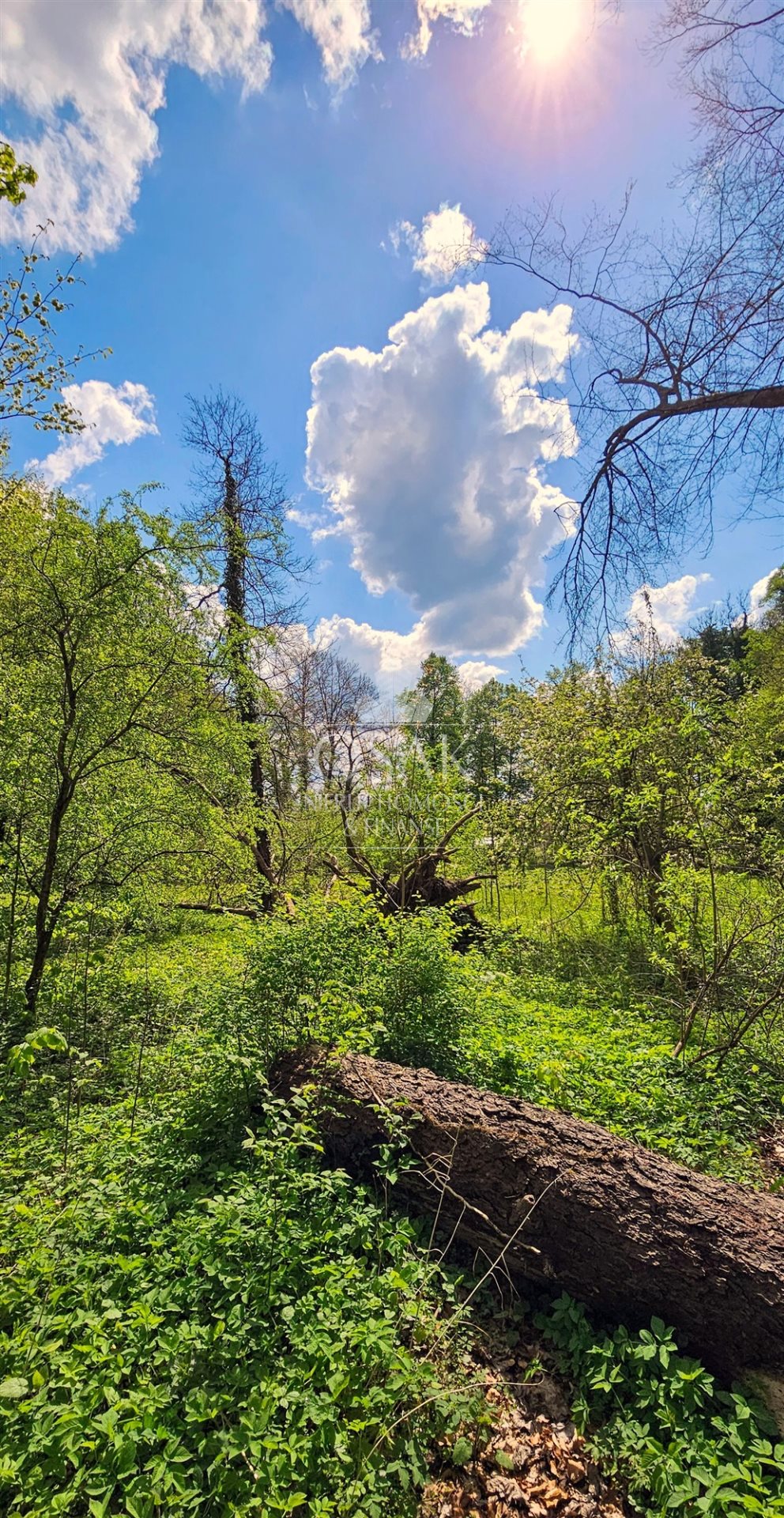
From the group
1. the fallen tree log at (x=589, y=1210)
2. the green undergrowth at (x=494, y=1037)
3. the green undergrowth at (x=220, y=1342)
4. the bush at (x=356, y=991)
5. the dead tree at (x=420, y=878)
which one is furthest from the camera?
the dead tree at (x=420, y=878)

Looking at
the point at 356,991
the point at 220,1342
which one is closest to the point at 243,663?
the point at 356,991

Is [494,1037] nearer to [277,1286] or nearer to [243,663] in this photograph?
[277,1286]

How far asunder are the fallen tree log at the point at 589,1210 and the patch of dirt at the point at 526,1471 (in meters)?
0.38

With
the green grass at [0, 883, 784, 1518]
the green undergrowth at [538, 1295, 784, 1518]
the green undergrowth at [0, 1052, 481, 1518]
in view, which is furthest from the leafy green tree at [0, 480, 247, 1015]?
the green undergrowth at [538, 1295, 784, 1518]

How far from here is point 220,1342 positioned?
2029mm

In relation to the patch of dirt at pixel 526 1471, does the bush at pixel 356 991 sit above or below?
above

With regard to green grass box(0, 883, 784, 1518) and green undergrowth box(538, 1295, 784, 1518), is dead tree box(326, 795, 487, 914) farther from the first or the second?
green undergrowth box(538, 1295, 784, 1518)

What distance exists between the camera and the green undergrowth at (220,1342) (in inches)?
64.7

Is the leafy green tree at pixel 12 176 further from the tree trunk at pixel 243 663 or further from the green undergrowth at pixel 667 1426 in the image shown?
Answer: the green undergrowth at pixel 667 1426

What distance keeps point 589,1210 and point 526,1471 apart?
2.59ft

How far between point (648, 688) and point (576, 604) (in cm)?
543

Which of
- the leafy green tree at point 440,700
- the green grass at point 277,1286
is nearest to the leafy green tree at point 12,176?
the green grass at point 277,1286

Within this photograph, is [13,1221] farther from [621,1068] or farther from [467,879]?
[467,879]

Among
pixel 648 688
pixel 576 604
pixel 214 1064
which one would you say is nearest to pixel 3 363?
pixel 576 604
